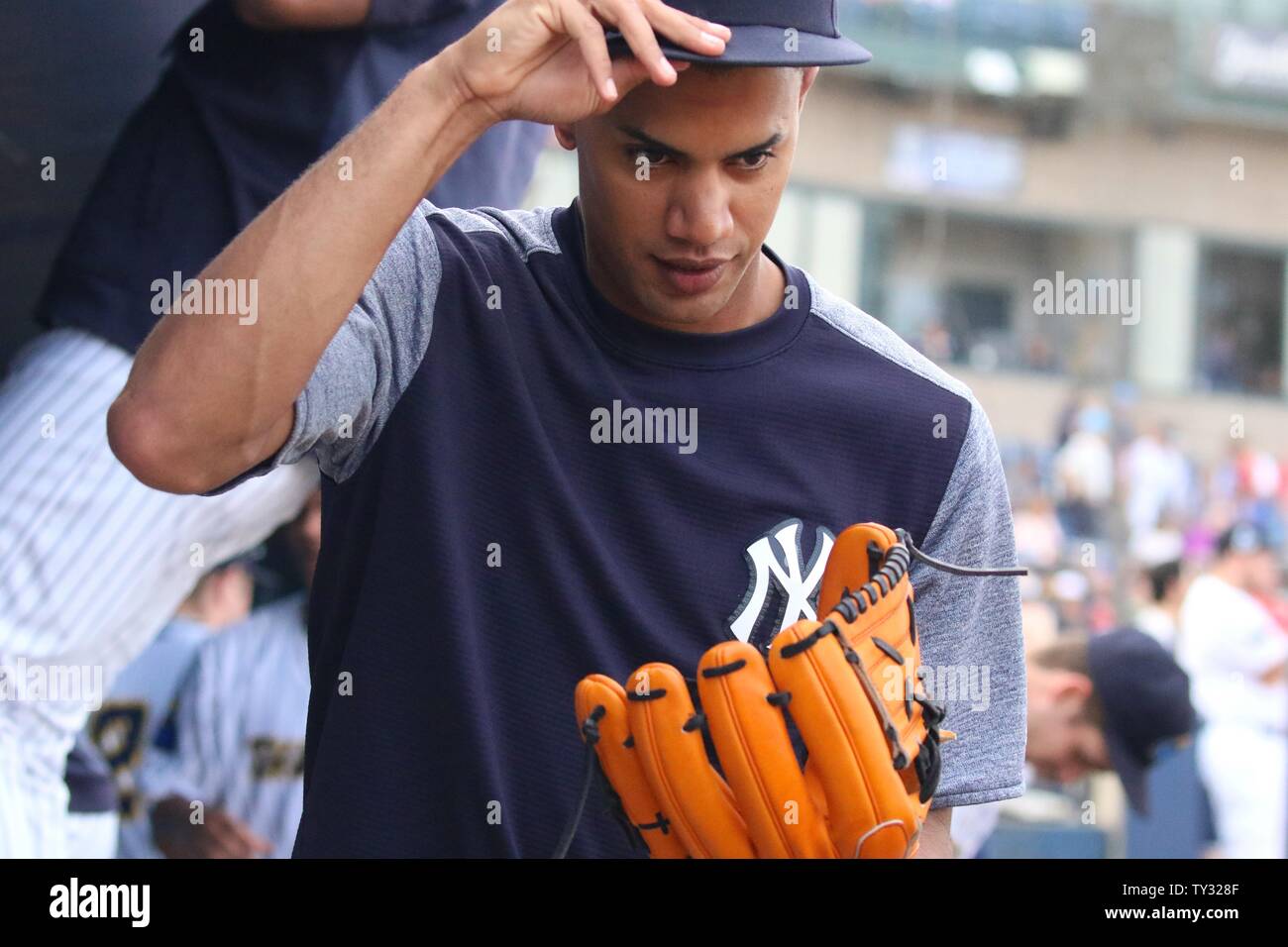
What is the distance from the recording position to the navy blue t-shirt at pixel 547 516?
169 centimetres

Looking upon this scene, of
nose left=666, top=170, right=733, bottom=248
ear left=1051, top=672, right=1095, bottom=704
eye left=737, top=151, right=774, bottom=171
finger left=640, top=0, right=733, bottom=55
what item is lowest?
A: ear left=1051, top=672, right=1095, bottom=704

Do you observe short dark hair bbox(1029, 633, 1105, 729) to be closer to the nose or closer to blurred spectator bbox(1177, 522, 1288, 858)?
blurred spectator bbox(1177, 522, 1288, 858)

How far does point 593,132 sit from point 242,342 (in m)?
0.49

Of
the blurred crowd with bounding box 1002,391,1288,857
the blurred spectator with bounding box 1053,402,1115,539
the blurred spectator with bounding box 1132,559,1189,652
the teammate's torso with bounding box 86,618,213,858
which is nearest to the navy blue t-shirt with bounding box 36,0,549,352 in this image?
the teammate's torso with bounding box 86,618,213,858

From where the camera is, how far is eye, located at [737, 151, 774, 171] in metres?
1.72

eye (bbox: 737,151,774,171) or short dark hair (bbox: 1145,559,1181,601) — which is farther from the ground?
eye (bbox: 737,151,774,171)

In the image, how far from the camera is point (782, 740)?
5.03ft

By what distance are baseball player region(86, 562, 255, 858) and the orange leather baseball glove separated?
2.11 meters

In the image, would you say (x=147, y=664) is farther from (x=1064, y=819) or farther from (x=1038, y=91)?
(x=1038, y=91)

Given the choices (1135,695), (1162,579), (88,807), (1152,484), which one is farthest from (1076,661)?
(1152,484)

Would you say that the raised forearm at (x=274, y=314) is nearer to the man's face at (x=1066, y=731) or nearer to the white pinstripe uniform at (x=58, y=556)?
the white pinstripe uniform at (x=58, y=556)

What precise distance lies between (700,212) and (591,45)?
0.22 meters

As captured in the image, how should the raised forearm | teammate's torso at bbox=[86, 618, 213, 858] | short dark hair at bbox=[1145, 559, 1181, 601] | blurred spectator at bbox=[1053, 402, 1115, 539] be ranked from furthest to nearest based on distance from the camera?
1. blurred spectator at bbox=[1053, 402, 1115, 539]
2. short dark hair at bbox=[1145, 559, 1181, 601]
3. teammate's torso at bbox=[86, 618, 213, 858]
4. the raised forearm
